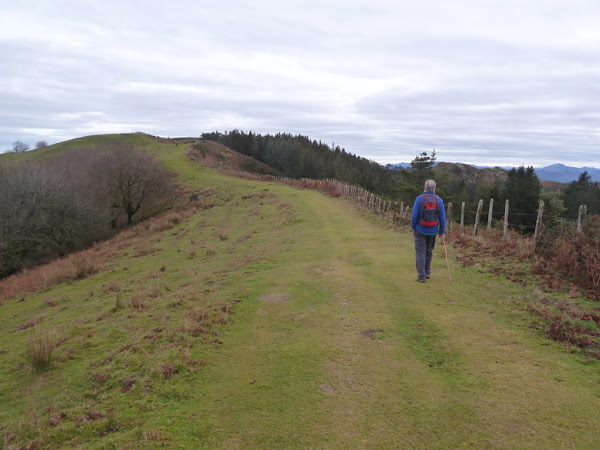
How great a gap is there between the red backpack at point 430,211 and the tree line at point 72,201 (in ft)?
84.0

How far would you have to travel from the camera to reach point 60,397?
552cm

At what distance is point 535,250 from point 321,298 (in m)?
6.96

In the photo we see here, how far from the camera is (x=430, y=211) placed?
390 inches

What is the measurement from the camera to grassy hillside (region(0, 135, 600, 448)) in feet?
14.8

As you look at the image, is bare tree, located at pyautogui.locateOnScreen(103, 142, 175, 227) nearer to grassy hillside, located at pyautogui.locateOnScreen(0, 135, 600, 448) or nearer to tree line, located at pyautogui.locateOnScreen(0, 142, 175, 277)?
tree line, located at pyautogui.locateOnScreen(0, 142, 175, 277)

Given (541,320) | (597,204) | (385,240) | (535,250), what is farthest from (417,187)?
(541,320)

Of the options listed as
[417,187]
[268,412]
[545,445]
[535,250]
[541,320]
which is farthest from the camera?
[417,187]

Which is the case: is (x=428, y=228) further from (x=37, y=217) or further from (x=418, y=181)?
(x=418, y=181)

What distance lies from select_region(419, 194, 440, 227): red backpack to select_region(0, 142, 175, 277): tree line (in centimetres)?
2560

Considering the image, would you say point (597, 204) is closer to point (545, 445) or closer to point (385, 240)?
point (385, 240)

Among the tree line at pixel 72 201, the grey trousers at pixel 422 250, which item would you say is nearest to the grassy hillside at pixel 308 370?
the grey trousers at pixel 422 250

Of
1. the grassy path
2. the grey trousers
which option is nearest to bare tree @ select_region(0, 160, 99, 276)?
the grassy path

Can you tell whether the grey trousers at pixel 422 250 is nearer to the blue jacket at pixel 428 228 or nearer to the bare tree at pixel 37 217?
the blue jacket at pixel 428 228

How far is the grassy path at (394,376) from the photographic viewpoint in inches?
175
